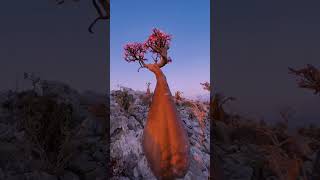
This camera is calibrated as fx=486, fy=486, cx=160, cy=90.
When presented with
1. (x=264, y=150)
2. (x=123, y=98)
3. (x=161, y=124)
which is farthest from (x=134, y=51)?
(x=264, y=150)

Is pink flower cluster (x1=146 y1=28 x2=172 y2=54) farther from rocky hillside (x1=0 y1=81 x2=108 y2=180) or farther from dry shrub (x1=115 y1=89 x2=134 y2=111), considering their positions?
rocky hillside (x1=0 y1=81 x2=108 y2=180)

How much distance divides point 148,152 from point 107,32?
697 millimetres

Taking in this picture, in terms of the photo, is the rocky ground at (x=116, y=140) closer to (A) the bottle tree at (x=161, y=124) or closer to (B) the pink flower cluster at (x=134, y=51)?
(A) the bottle tree at (x=161, y=124)

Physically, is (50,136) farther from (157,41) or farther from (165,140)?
(157,41)

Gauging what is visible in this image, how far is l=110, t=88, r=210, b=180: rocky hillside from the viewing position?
2672mm

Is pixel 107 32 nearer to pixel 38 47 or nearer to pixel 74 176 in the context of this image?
pixel 38 47

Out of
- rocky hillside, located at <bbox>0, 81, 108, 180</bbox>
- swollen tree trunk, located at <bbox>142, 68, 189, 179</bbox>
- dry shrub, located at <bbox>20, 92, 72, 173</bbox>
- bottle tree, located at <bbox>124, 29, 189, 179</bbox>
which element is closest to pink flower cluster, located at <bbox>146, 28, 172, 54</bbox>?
bottle tree, located at <bbox>124, 29, 189, 179</bbox>

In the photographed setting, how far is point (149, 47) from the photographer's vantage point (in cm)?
268

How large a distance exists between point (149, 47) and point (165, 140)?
0.52 metres

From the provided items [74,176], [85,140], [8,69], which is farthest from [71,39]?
[74,176]

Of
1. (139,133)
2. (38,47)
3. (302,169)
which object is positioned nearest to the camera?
(302,169)

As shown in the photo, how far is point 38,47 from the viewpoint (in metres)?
2.55

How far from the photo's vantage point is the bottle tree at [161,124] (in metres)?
2.60

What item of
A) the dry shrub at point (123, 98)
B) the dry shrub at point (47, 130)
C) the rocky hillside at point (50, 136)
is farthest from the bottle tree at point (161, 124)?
the dry shrub at point (47, 130)
